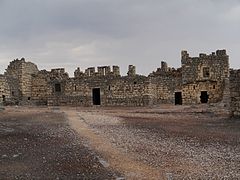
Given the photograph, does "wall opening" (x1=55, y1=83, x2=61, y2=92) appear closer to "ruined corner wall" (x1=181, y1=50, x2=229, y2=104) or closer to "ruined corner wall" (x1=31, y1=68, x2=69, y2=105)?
"ruined corner wall" (x1=31, y1=68, x2=69, y2=105)

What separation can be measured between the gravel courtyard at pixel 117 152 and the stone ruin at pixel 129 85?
19.6 metres

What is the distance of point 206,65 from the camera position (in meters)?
42.2

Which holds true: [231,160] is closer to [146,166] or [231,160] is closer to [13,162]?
[146,166]

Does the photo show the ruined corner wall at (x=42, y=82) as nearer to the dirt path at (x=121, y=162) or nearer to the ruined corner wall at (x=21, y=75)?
the ruined corner wall at (x=21, y=75)

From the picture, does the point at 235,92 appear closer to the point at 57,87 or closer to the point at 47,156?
the point at 47,156

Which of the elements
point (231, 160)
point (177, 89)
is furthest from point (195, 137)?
point (177, 89)

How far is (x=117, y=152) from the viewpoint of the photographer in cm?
1225

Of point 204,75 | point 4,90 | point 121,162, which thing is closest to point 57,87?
point 4,90

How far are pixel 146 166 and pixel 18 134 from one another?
273 inches

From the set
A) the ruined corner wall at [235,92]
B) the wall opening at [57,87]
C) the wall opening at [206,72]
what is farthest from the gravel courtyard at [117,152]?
the wall opening at [206,72]

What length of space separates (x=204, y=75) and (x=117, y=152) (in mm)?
31776

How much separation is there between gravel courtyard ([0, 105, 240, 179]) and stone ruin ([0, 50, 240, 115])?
19629mm

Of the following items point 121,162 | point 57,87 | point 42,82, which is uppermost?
point 42,82

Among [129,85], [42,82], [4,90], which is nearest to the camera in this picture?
[129,85]
